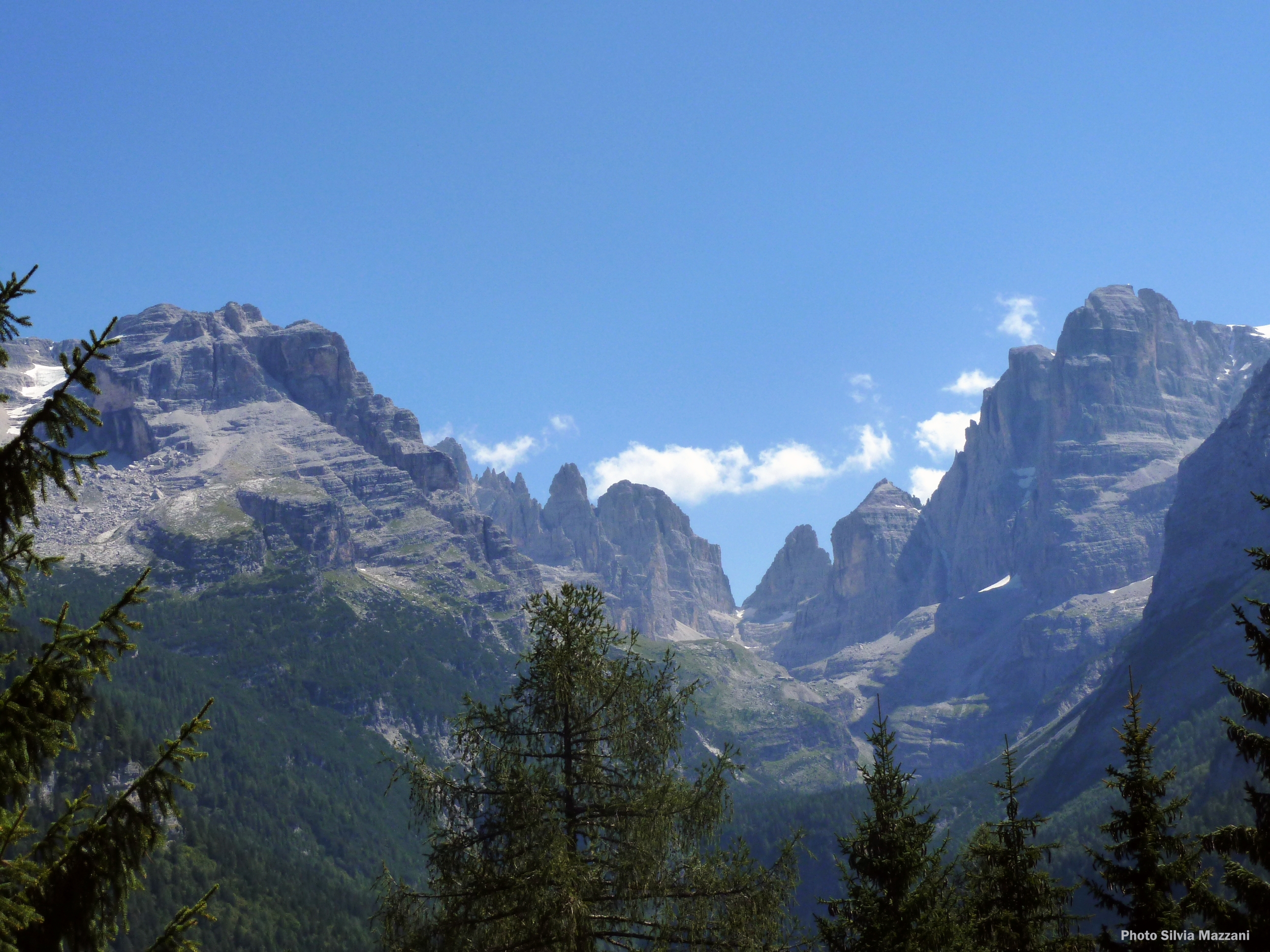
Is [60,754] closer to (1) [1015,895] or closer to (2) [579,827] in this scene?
(2) [579,827]

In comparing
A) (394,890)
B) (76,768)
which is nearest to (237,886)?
→ (76,768)

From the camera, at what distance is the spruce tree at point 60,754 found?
34.2 feet

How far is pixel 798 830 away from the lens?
21.5 m

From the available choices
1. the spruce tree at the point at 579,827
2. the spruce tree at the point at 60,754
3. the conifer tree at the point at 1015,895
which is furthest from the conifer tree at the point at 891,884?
the spruce tree at the point at 60,754

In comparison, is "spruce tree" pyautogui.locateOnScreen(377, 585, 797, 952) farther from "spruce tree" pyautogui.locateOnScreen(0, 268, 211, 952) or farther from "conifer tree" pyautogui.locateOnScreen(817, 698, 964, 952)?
"spruce tree" pyautogui.locateOnScreen(0, 268, 211, 952)

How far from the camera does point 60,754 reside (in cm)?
1078

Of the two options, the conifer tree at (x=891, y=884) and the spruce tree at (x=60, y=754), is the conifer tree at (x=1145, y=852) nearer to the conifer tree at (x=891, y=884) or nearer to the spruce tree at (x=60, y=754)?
the conifer tree at (x=891, y=884)

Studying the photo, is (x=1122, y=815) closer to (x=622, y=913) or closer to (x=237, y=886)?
(x=622, y=913)

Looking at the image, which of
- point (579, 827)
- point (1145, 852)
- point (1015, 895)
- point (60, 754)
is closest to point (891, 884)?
point (1015, 895)

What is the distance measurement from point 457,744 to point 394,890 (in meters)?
3.04

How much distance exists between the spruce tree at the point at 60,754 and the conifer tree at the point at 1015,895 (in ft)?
59.5

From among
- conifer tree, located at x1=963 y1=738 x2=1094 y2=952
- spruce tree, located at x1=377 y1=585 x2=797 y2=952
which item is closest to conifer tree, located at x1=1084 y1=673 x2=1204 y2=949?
conifer tree, located at x1=963 y1=738 x2=1094 y2=952

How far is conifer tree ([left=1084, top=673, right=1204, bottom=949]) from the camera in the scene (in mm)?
21281

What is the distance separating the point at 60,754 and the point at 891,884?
16444mm
